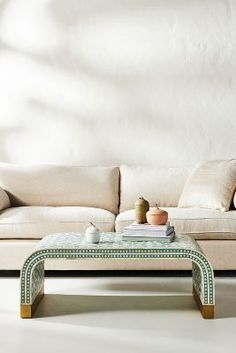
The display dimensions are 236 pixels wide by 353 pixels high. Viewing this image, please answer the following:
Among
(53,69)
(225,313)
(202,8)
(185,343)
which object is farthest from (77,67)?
(185,343)

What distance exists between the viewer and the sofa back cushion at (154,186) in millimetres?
4328

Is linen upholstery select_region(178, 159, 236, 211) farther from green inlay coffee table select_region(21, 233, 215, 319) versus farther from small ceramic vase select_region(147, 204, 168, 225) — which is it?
green inlay coffee table select_region(21, 233, 215, 319)

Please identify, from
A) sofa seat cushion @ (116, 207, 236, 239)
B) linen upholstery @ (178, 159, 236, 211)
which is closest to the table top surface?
sofa seat cushion @ (116, 207, 236, 239)

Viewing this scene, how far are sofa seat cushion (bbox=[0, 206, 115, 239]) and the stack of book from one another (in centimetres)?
82

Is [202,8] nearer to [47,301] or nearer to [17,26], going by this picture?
[17,26]

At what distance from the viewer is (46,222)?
146 inches

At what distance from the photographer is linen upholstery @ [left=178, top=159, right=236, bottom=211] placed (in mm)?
3982

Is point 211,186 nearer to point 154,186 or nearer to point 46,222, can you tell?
point 154,186

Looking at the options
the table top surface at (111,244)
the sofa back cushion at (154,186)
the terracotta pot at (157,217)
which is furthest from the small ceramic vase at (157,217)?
the sofa back cushion at (154,186)

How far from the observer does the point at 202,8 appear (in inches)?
188

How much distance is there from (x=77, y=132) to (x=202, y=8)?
1490 millimetres

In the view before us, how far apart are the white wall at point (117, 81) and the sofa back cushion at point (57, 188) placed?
436 millimetres

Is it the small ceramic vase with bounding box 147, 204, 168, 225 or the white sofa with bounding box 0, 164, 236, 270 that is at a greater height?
the small ceramic vase with bounding box 147, 204, 168, 225

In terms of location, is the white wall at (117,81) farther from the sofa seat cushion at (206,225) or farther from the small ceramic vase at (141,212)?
the small ceramic vase at (141,212)
